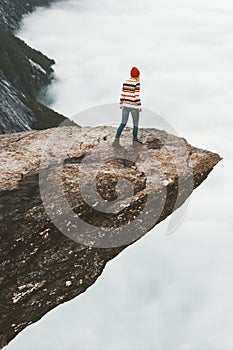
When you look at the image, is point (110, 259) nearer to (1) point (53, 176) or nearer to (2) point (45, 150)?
(1) point (53, 176)

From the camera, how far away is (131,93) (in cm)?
1939

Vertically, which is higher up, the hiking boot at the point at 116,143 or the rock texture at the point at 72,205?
the hiking boot at the point at 116,143

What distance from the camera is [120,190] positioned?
17.3 meters

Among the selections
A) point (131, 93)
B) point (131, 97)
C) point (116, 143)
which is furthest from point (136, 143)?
point (131, 93)

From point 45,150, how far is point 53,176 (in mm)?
2447

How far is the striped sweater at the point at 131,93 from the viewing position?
1923cm

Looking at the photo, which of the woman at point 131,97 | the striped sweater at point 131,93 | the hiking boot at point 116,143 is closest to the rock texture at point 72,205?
the hiking boot at point 116,143

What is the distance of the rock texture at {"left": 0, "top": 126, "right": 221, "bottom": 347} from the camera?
578 inches

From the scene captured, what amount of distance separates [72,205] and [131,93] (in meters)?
6.35

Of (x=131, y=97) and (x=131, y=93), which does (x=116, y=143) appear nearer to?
(x=131, y=97)

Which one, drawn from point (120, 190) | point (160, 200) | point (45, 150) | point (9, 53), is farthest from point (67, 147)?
point (9, 53)

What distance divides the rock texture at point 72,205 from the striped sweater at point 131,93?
213cm

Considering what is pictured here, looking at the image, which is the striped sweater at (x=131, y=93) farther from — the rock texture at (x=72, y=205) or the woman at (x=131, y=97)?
the rock texture at (x=72, y=205)

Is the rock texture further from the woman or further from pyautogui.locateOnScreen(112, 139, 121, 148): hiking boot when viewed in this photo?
the woman
